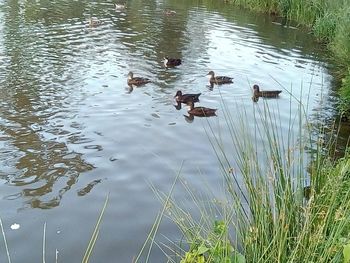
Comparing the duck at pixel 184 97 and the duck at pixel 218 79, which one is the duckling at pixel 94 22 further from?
the duck at pixel 184 97

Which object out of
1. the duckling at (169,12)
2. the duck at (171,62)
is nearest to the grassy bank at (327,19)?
the duckling at (169,12)

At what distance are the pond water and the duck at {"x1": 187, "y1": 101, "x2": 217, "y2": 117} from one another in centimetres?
14

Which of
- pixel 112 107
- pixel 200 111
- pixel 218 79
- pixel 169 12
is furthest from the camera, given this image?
pixel 169 12

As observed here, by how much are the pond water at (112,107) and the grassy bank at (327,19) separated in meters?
0.52

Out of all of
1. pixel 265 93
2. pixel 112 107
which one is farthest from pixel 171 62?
pixel 112 107

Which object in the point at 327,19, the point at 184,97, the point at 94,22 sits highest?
the point at 327,19

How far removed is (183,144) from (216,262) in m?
5.27

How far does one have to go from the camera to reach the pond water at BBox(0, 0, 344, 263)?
241 inches

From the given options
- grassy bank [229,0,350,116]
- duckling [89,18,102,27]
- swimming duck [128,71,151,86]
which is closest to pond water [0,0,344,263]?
swimming duck [128,71,151,86]

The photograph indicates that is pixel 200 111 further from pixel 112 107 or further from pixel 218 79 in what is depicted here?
pixel 218 79

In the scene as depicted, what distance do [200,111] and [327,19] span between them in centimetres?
896

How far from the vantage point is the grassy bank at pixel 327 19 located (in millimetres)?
12234

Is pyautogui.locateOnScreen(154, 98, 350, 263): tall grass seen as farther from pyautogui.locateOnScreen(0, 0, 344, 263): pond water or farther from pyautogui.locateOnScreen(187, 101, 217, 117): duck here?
pyautogui.locateOnScreen(187, 101, 217, 117): duck

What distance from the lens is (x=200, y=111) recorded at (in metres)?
9.89
